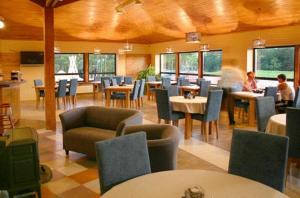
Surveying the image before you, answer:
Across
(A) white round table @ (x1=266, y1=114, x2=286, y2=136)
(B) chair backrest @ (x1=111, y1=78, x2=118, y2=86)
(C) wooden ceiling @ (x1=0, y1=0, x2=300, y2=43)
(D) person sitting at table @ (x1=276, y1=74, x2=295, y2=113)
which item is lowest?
(A) white round table @ (x1=266, y1=114, x2=286, y2=136)

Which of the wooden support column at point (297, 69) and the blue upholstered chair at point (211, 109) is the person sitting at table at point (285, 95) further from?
the wooden support column at point (297, 69)

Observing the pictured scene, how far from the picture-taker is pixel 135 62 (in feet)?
49.6

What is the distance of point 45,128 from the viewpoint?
6.89m

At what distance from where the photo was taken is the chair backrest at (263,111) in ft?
14.1

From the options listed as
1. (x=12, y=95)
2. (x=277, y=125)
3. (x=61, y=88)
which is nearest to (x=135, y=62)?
(x=61, y=88)

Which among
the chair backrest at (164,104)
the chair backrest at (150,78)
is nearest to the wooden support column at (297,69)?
the chair backrest at (164,104)

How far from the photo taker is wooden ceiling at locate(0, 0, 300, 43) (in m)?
7.95

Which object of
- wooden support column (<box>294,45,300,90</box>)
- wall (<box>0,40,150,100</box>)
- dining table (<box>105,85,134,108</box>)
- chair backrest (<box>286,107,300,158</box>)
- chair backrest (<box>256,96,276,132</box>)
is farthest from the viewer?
wall (<box>0,40,150,100</box>)

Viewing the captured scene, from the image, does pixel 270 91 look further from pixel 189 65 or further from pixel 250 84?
pixel 189 65

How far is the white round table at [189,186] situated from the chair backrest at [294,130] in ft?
5.93

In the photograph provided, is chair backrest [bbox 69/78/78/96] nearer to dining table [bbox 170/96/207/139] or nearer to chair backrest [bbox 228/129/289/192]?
dining table [bbox 170/96/207/139]

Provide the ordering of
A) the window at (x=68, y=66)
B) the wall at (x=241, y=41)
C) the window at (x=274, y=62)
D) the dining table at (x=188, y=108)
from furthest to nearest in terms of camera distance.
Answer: the window at (x=68, y=66)
the window at (x=274, y=62)
the wall at (x=241, y=41)
the dining table at (x=188, y=108)

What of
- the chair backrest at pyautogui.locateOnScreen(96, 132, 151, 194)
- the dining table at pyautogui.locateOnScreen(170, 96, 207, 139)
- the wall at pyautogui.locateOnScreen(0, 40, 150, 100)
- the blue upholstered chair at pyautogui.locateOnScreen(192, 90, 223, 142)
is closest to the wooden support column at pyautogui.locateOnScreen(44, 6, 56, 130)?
the dining table at pyautogui.locateOnScreen(170, 96, 207, 139)

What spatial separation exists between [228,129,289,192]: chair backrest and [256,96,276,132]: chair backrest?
2.06 meters
